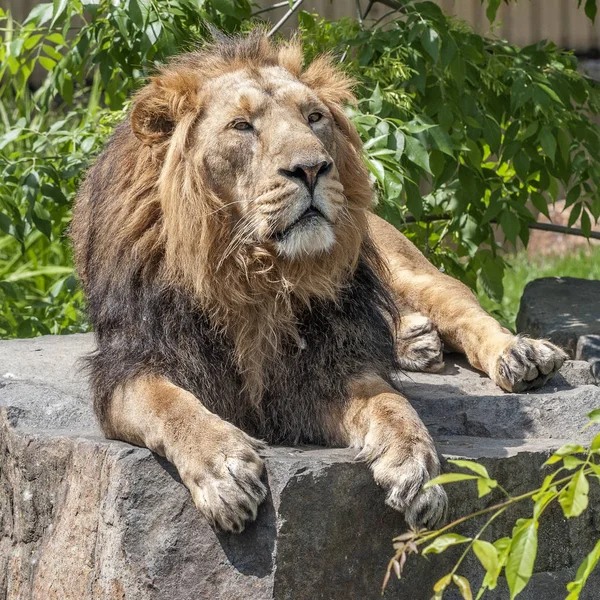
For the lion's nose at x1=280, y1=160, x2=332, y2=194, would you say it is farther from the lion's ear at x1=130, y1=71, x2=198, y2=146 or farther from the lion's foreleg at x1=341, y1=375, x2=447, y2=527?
the lion's foreleg at x1=341, y1=375, x2=447, y2=527

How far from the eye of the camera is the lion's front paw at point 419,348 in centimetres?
470

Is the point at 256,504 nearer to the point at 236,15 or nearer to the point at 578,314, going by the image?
the point at 236,15

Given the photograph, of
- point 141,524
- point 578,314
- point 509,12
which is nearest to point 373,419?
point 141,524

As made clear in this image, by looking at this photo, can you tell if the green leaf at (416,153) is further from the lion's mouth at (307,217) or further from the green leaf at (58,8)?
the green leaf at (58,8)

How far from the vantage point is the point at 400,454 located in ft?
10.3

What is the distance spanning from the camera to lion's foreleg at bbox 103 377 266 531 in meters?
3.01

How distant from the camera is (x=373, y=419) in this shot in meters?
3.34

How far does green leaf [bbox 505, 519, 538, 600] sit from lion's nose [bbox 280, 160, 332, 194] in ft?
4.73

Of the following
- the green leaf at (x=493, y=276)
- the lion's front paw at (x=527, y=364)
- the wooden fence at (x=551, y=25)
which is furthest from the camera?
the wooden fence at (x=551, y=25)

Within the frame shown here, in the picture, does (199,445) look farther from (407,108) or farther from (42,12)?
(42,12)

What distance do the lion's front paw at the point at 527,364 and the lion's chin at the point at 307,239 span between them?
1.13 metres

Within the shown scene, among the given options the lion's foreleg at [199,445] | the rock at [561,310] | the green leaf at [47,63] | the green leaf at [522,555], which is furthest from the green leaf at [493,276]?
the green leaf at [522,555]

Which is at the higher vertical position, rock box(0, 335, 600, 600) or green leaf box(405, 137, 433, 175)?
green leaf box(405, 137, 433, 175)

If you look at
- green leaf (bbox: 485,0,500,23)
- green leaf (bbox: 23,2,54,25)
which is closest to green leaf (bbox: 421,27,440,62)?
green leaf (bbox: 485,0,500,23)
